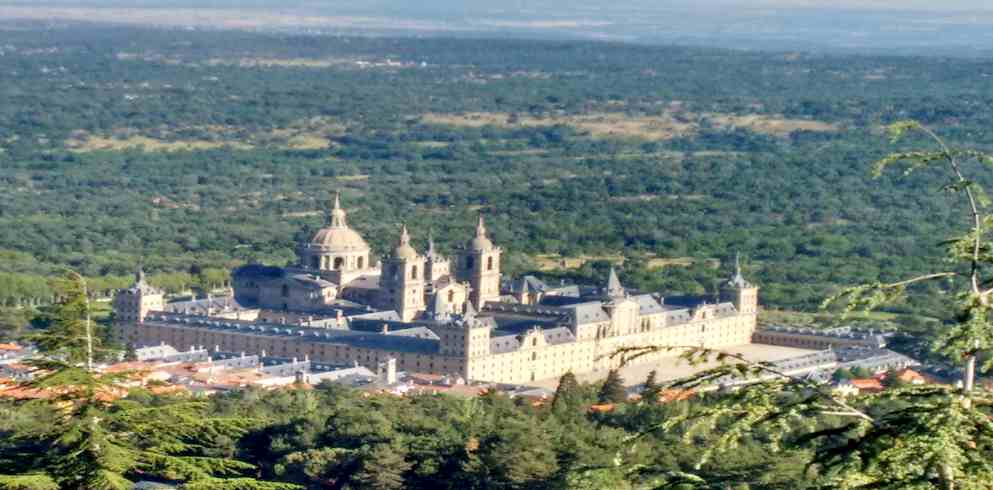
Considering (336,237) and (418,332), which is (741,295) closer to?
(336,237)

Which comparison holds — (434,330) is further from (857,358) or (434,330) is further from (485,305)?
(857,358)

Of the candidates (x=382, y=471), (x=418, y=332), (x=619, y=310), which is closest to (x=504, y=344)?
(x=418, y=332)

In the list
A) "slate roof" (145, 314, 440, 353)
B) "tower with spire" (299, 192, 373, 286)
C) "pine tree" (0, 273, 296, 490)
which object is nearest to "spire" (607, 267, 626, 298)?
"slate roof" (145, 314, 440, 353)

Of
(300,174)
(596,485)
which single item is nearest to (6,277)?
(596,485)

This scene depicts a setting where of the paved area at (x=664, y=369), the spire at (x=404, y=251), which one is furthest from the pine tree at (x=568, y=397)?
the spire at (x=404, y=251)

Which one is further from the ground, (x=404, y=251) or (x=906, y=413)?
(x=906, y=413)

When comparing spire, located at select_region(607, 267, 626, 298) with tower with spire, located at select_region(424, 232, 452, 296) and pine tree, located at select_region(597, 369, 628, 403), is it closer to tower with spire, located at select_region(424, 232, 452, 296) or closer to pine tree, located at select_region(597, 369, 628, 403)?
tower with spire, located at select_region(424, 232, 452, 296)
